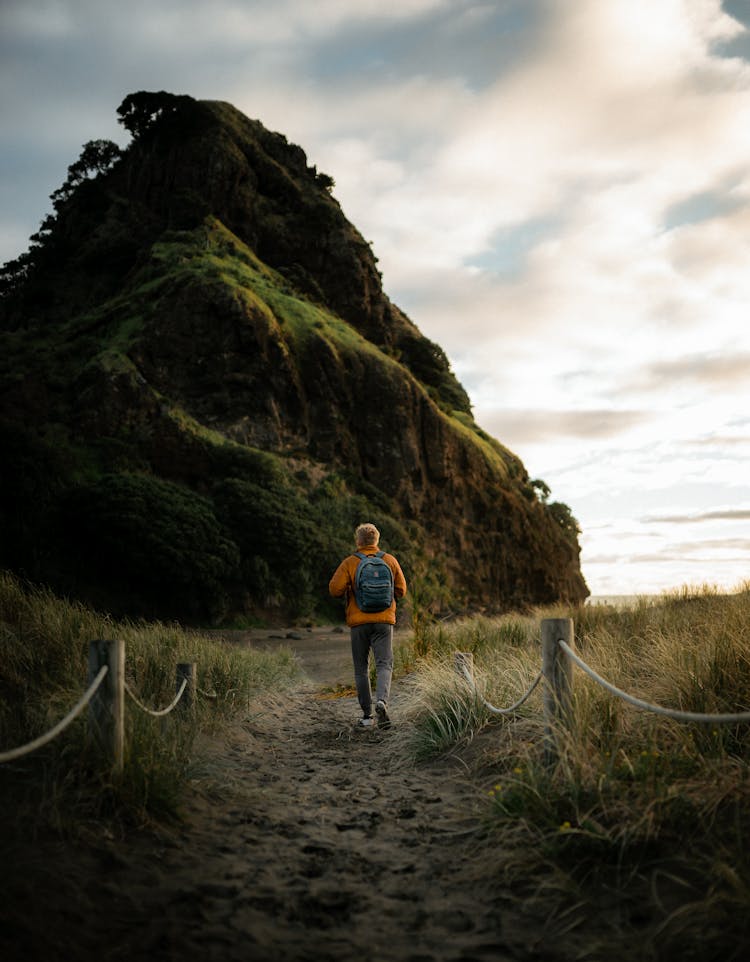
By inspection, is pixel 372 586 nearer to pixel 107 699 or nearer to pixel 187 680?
pixel 187 680

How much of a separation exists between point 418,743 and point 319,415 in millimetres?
27540

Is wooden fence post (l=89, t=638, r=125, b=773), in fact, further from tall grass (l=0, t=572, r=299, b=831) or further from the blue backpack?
the blue backpack

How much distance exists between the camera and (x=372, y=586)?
7.07 m

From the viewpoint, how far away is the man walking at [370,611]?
23.3 ft

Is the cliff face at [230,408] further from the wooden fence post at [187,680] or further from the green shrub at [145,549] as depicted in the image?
the wooden fence post at [187,680]

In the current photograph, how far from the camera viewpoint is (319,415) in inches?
1298

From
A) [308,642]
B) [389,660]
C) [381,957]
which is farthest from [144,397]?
[381,957]

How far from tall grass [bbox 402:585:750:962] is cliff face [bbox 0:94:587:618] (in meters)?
16.3

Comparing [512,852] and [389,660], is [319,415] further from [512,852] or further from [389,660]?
[512,852]

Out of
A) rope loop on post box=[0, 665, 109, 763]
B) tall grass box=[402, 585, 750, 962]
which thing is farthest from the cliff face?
tall grass box=[402, 585, 750, 962]

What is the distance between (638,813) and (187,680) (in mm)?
4164

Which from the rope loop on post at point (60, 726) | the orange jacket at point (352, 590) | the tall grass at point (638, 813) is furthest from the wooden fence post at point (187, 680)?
the tall grass at point (638, 813)

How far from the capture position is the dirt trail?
2863mm

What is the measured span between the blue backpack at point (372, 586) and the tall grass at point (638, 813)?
6.09ft
